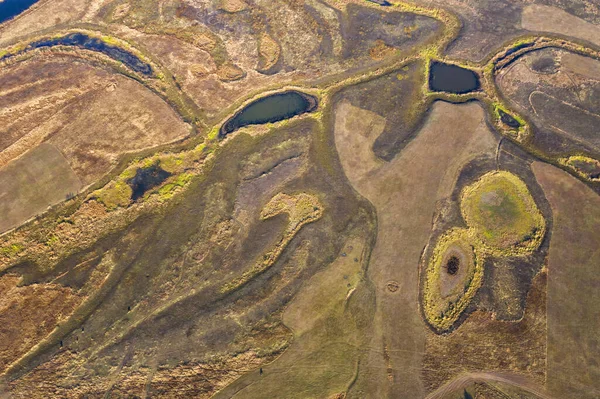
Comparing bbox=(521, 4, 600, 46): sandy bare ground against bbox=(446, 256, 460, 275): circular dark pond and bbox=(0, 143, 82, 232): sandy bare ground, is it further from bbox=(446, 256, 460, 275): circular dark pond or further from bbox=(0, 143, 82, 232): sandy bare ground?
bbox=(0, 143, 82, 232): sandy bare ground

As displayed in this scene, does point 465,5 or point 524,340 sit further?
point 465,5

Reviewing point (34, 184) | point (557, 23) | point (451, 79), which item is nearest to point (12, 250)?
point (34, 184)

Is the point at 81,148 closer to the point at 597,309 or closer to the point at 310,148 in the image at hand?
the point at 310,148

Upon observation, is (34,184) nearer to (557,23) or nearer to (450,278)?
(450,278)

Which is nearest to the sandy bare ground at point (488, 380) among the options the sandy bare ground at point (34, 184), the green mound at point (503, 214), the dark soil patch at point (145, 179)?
the green mound at point (503, 214)

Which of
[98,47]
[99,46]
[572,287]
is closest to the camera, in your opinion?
[572,287]

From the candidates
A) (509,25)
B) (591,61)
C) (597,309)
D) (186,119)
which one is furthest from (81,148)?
(591,61)

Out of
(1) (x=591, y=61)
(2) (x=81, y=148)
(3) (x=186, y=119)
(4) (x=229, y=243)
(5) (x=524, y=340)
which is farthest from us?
(1) (x=591, y=61)
